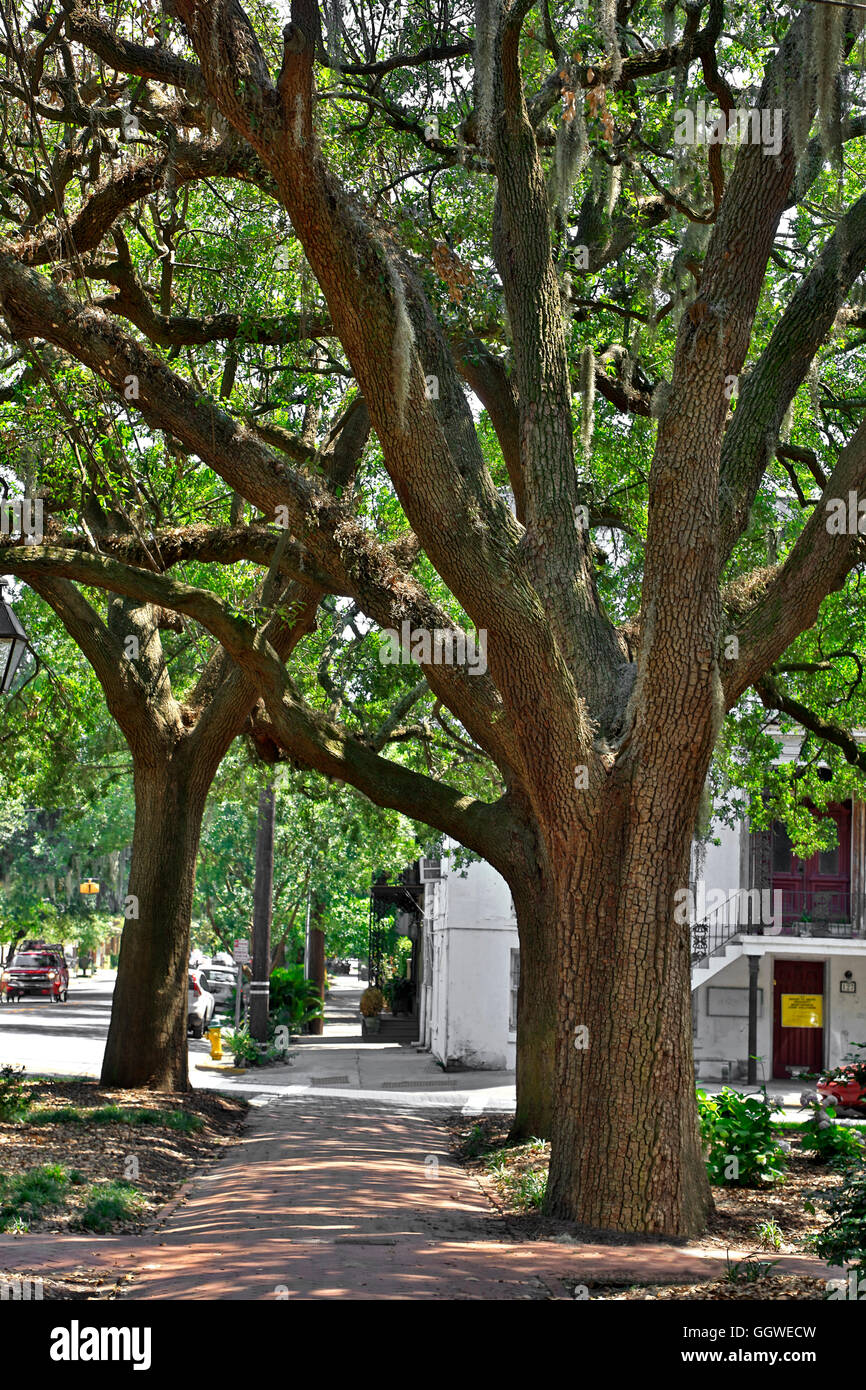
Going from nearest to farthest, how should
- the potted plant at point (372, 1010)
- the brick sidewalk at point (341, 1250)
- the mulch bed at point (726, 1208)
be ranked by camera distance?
the brick sidewalk at point (341, 1250) < the mulch bed at point (726, 1208) < the potted plant at point (372, 1010)

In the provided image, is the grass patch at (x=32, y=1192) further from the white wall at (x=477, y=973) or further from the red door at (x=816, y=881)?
the red door at (x=816, y=881)

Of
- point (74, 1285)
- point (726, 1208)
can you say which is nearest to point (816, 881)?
point (726, 1208)

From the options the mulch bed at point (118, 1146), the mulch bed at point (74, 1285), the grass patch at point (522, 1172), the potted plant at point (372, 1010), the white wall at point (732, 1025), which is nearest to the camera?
the mulch bed at point (74, 1285)

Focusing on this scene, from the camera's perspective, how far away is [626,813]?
757 centimetres

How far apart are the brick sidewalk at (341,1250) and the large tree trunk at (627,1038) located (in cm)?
46

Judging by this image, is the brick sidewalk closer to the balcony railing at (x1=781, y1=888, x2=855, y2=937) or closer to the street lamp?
the street lamp

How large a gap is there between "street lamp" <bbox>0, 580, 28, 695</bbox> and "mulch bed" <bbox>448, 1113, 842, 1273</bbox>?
17.3 feet

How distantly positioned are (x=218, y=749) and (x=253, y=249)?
18.2 feet

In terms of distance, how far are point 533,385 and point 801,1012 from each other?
20961mm

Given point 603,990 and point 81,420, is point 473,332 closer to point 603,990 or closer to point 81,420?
point 81,420

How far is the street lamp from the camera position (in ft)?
29.5

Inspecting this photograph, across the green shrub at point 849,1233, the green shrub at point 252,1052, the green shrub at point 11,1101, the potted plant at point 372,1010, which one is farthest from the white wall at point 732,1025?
the green shrub at point 849,1233

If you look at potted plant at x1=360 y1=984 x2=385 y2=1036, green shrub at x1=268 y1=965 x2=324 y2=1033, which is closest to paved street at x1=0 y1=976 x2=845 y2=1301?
green shrub at x1=268 y1=965 x2=324 y2=1033

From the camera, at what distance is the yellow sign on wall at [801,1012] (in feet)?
85.4
